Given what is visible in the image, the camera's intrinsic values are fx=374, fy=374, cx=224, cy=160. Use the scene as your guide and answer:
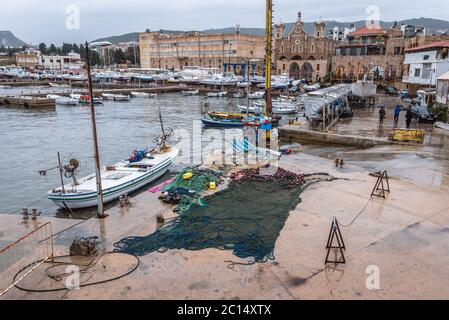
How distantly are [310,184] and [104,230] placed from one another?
7.52 meters

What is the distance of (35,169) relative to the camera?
2323cm

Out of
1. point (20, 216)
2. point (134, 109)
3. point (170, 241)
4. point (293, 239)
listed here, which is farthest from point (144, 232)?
point (134, 109)

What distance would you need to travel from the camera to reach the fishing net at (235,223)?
29.1 feet

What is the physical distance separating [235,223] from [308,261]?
8.42ft

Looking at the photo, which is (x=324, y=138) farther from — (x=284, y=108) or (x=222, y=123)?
(x=284, y=108)

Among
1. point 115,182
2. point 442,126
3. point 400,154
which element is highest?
point 442,126

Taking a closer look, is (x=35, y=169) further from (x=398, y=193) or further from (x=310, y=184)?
(x=398, y=193)

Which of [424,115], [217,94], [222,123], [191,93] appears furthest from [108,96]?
[424,115]

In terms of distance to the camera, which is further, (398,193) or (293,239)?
(398,193)

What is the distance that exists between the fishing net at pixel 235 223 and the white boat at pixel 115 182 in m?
4.99

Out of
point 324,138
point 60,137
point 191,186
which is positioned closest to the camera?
point 191,186

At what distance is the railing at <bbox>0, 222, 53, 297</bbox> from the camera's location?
7.67 meters

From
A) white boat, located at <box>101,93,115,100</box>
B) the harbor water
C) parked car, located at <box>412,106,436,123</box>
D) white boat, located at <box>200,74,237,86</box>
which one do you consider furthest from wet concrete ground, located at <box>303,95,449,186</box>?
white boat, located at <box>200,74,237,86</box>

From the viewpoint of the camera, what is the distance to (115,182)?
15742 millimetres
